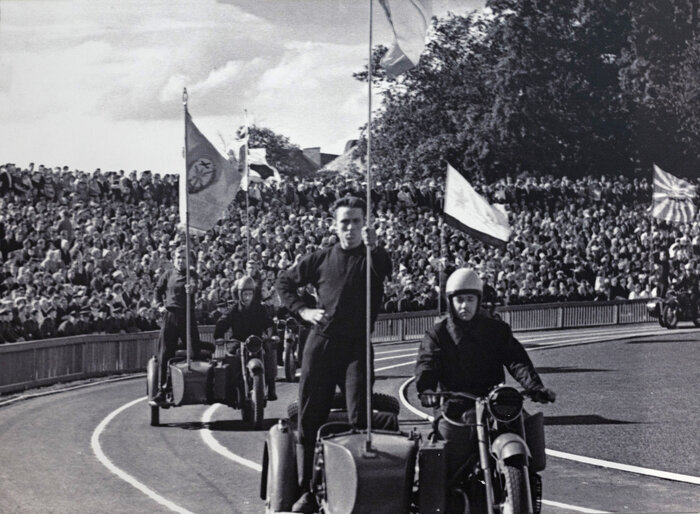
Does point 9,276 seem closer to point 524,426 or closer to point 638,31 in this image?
point 638,31

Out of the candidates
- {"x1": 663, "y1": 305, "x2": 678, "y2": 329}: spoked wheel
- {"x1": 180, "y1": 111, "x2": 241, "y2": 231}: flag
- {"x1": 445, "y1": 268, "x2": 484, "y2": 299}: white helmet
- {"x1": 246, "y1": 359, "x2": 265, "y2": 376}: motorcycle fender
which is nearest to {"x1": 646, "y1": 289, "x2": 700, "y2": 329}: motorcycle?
{"x1": 663, "y1": 305, "x2": 678, "y2": 329}: spoked wheel

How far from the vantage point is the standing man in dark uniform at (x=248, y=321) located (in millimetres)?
11906

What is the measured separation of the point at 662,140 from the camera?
48.0 feet

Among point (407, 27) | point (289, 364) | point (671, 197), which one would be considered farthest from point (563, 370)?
point (407, 27)

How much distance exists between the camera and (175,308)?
39.4 feet

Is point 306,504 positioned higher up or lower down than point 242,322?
lower down

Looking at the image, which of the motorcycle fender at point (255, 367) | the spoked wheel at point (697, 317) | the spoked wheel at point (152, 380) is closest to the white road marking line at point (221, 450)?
the spoked wheel at point (152, 380)

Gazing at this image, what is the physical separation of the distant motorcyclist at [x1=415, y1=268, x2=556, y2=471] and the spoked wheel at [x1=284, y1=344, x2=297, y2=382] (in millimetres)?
11063

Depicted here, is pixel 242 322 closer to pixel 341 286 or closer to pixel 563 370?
pixel 341 286

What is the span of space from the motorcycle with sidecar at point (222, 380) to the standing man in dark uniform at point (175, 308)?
0.13m

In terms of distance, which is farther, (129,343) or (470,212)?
(129,343)

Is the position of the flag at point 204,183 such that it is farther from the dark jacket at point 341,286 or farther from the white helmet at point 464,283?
the white helmet at point 464,283

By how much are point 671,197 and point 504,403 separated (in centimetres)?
1107

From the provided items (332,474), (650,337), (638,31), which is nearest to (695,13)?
(638,31)
